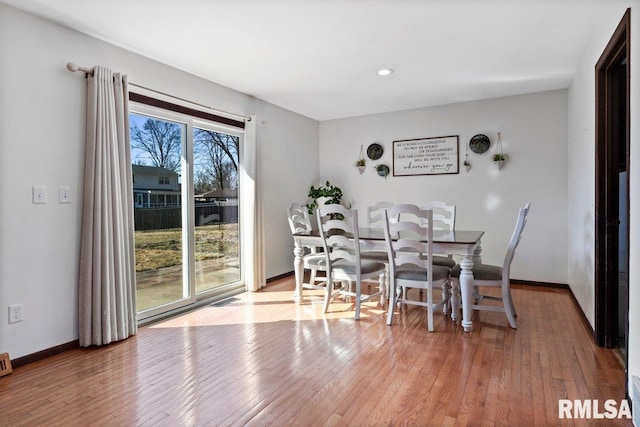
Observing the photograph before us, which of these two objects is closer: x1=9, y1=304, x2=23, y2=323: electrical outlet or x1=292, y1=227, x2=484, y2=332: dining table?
x1=9, y1=304, x2=23, y2=323: electrical outlet

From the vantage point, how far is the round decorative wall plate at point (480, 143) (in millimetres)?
4793

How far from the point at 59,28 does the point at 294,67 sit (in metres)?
1.91

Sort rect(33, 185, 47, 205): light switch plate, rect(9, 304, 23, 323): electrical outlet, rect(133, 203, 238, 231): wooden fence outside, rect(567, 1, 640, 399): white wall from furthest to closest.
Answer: rect(133, 203, 238, 231): wooden fence outside
rect(33, 185, 47, 205): light switch plate
rect(9, 304, 23, 323): electrical outlet
rect(567, 1, 640, 399): white wall

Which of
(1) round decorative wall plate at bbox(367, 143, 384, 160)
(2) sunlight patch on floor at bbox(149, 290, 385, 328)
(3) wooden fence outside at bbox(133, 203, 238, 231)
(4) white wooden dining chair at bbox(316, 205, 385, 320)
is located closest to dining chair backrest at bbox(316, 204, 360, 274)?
(4) white wooden dining chair at bbox(316, 205, 385, 320)

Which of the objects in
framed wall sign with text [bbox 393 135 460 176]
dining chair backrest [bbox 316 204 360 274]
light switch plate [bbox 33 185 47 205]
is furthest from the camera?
framed wall sign with text [bbox 393 135 460 176]

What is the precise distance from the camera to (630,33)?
1997 mm

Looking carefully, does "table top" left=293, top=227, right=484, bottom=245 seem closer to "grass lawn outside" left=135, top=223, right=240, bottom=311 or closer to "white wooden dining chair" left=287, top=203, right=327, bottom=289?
"white wooden dining chair" left=287, top=203, right=327, bottom=289

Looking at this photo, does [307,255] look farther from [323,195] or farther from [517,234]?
[517,234]

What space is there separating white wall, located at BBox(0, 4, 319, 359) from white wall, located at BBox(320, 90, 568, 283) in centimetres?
376

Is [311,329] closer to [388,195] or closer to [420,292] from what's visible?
[420,292]

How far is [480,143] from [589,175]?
1.90 meters

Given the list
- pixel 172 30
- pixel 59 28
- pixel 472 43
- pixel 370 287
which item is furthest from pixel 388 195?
pixel 59 28

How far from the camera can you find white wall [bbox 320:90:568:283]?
4.47 metres

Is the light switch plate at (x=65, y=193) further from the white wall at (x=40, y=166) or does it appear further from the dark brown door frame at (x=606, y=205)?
the dark brown door frame at (x=606, y=205)
